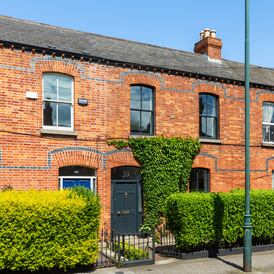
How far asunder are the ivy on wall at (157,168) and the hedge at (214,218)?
7.81 feet

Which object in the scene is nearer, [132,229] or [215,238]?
[215,238]

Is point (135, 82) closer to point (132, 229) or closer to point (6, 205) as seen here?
point (132, 229)

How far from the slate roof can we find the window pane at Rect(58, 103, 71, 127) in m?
1.94

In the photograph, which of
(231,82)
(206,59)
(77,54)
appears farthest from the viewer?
(206,59)

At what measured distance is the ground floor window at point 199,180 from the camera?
15.6 metres

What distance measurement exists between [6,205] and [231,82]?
1132cm

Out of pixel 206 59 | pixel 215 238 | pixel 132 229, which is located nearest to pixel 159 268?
pixel 215 238

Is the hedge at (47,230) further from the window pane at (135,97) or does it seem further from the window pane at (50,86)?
the window pane at (135,97)

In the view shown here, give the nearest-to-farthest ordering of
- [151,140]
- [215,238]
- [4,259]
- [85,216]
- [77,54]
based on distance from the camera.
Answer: [4,259]
[85,216]
[215,238]
[77,54]
[151,140]

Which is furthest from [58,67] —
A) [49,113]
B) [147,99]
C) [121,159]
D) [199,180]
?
[199,180]

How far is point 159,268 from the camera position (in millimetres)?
10422

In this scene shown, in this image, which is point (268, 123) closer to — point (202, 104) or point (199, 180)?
point (202, 104)

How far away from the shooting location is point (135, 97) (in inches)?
577

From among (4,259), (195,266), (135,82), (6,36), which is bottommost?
(195,266)
